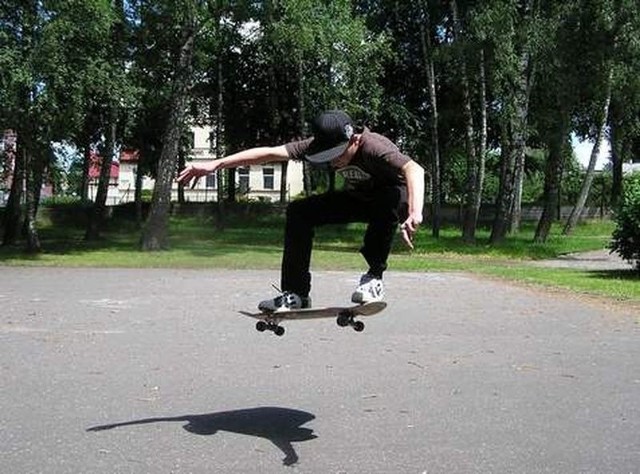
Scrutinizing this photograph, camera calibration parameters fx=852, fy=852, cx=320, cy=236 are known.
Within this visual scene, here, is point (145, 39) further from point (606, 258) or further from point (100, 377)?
point (100, 377)

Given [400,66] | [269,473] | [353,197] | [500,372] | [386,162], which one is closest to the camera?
[269,473]

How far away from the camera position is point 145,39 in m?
30.5

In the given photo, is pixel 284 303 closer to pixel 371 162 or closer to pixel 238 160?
pixel 238 160

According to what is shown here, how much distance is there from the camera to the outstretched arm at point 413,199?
523cm

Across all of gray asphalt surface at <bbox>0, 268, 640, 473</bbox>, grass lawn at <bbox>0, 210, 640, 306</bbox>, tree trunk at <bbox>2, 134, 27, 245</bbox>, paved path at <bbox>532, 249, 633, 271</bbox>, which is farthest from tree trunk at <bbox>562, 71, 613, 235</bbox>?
gray asphalt surface at <bbox>0, 268, 640, 473</bbox>

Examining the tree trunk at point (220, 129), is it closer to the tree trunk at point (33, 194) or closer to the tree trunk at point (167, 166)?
the tree trunk at point (167, 166)

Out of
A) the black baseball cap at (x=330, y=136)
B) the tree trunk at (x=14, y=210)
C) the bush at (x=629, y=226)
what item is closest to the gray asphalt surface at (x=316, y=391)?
the black baseball cap at (x=330, y=136)

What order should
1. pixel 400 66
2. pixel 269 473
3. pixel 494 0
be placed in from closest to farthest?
pixel 269 473 → pixel 494 0 → pixel 400 66

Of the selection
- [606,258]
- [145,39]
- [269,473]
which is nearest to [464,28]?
[606,258]

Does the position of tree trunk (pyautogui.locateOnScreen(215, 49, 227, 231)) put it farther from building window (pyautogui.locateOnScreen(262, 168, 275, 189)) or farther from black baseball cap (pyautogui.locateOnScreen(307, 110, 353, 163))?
building window (pyautogui.locateOnScreen(262, 168, 275, 189))

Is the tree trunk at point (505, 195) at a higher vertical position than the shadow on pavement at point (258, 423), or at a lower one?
higher

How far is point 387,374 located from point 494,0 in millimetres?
22962

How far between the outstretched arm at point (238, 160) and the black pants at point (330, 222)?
1.69 feet

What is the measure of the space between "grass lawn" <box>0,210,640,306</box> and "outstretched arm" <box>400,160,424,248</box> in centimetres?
1063
